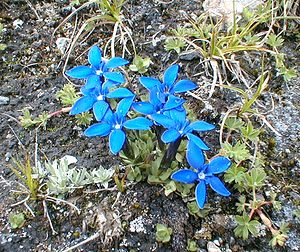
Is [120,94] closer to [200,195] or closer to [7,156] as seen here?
[200,195]

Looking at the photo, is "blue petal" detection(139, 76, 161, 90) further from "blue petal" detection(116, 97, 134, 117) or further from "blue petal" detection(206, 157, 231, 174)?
"blue petal" detection(206, 157, 231, 174)

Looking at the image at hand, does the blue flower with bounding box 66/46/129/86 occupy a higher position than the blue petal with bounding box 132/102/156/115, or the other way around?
the blue flower with bounding box 66/46/129/86

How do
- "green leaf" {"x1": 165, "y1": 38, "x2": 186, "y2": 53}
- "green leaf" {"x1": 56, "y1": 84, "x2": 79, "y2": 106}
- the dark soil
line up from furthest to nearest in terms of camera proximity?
"green leaf" {"x1": 165, "y1": 38, "x2": 186, "y2": 53}
"green leaf" {"x1": 56, "y1": 84, "x2": 79, "y2": 106}
the dark soil

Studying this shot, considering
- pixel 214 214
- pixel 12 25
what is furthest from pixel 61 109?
pixel 214 214

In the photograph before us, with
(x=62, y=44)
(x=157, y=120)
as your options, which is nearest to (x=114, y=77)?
(x=157, y=120)

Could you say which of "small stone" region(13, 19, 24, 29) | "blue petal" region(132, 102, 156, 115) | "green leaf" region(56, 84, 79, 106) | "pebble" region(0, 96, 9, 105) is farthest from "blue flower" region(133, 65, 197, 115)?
"small stone" region(13, 19, 24, 29)

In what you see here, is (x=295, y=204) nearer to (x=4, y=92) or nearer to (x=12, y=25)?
(x=4, y=92)

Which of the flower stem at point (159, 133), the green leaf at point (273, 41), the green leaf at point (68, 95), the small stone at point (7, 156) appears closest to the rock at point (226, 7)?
the green leaf at point (273, 41)
